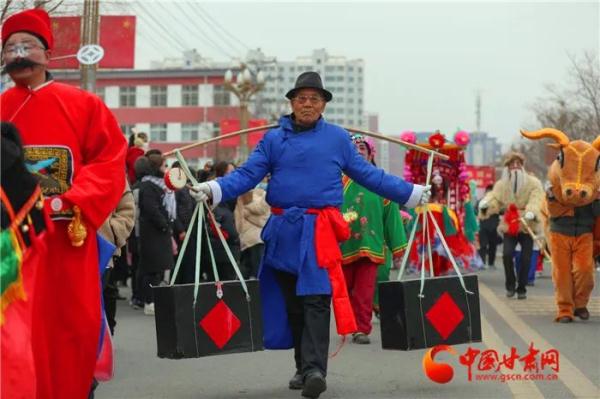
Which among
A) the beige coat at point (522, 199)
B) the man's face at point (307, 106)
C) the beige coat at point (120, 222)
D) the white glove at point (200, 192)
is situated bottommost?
the beige coat at point (522, 199)

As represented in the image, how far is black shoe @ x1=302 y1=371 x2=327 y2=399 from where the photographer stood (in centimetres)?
726

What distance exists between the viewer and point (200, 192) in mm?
7445

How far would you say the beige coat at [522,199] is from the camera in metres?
Result: 14.5

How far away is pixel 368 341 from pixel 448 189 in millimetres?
5924

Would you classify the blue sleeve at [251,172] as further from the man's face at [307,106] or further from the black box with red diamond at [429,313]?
the black box with red diamond at [429,313]

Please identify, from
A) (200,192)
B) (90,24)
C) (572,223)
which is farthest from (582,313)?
(90,24)

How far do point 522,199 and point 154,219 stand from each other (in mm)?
4821

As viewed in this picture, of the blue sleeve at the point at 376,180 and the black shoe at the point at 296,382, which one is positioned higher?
the blue sleeve at the point at 376,180

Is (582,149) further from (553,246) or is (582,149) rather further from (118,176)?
(118,176)

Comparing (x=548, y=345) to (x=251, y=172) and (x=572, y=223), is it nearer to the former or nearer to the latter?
(x=572, y=223)

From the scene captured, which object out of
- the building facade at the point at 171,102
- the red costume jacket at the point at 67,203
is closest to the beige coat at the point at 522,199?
the red costume jacket at the point at 67,203

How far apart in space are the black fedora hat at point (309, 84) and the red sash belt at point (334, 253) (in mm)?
779

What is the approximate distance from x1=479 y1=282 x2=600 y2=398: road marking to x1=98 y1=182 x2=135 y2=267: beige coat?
3.15m

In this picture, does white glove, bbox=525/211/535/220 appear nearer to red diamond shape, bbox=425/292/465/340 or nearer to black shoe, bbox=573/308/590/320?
black shoe, bbox=573/308/590/320
